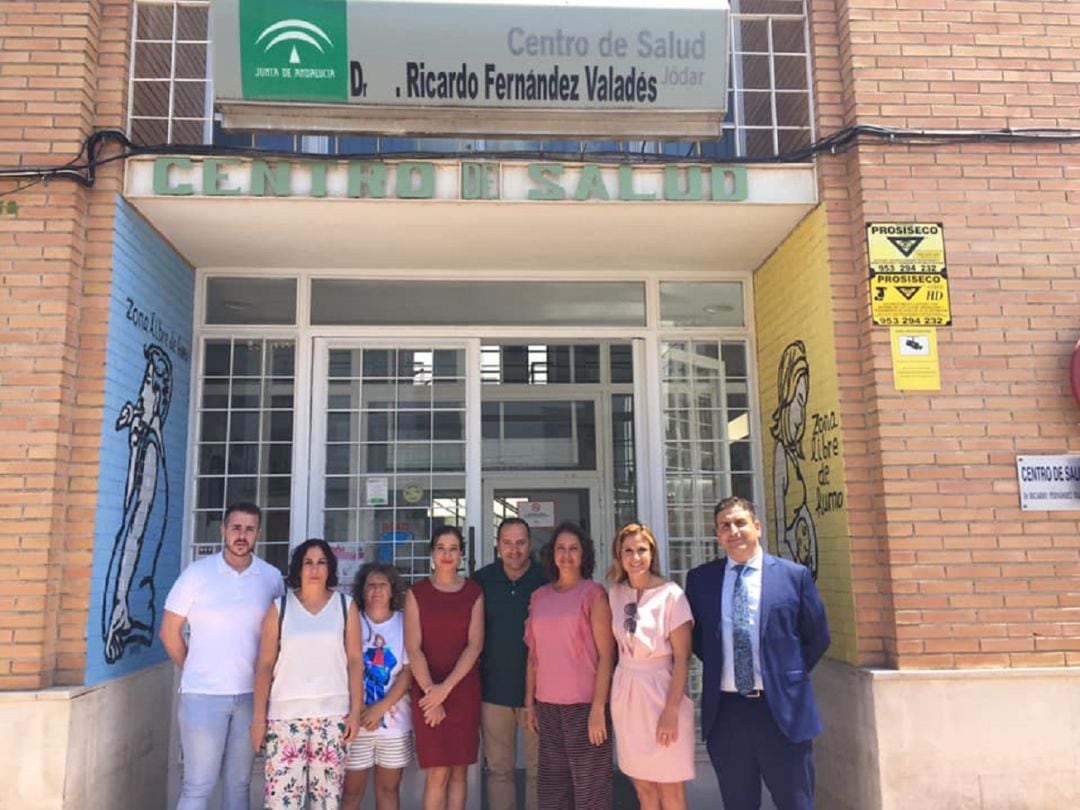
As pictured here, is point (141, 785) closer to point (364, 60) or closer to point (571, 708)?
point (571, 708)

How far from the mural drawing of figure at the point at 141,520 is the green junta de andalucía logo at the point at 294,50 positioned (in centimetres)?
182

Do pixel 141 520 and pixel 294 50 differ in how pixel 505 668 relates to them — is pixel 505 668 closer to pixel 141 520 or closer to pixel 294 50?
pixel 141 520

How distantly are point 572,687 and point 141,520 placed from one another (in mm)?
2914

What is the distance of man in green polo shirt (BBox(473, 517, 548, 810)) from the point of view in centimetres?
468

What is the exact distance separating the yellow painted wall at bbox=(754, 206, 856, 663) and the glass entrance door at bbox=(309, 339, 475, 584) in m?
2.20

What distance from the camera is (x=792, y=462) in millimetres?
5895

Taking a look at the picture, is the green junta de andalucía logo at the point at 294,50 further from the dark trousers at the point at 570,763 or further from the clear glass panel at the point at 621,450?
the clear glass panel at the point at 621,450

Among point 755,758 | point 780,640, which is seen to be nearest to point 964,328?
point 780,640

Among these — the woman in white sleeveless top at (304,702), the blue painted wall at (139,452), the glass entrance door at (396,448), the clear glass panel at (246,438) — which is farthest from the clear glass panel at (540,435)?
the woman in white sleeveless top at (304,702)

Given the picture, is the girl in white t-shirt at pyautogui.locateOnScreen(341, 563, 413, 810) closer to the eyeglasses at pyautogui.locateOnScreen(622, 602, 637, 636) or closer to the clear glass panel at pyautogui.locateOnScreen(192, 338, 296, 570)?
the eyeglasses at pyautogui.locateOnScreen(622, 602, 637, 636)

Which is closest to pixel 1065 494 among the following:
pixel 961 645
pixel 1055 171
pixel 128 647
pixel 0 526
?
pixel 961 645

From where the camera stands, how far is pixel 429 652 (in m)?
4.59

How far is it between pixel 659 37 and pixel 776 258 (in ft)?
5.92

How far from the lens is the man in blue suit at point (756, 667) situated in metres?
3.97
